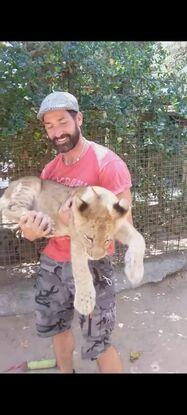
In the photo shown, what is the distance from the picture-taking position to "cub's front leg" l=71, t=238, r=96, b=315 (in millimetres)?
2811

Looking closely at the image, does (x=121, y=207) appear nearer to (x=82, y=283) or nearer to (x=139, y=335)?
(x=82, y=283)

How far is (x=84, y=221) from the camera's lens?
2.60 metres

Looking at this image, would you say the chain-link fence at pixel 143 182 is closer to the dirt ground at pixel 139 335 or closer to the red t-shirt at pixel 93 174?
the dirt ground at pixel 139 335

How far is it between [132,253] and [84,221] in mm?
331

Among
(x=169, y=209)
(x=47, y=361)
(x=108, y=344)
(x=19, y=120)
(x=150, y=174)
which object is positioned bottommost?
(x=47, y=361)

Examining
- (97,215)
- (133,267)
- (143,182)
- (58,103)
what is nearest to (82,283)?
(133,267)

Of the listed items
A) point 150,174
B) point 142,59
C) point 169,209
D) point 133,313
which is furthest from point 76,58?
point 133,313

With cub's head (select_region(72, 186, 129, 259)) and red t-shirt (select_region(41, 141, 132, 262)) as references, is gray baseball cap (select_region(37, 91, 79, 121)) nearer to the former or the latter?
red t-shirt (select_region(41, 141, 132, 262))

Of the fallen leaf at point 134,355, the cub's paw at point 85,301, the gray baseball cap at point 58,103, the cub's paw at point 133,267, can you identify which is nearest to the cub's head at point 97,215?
the cub's paw at point 133,267

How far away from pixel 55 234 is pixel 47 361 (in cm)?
170

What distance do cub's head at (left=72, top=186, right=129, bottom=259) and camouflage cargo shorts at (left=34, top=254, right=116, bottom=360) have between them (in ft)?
1.61

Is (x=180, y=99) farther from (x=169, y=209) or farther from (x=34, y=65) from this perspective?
(x=34, y=65)

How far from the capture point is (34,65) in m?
4.75

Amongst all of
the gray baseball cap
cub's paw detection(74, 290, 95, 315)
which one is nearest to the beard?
the gray baseball cap
